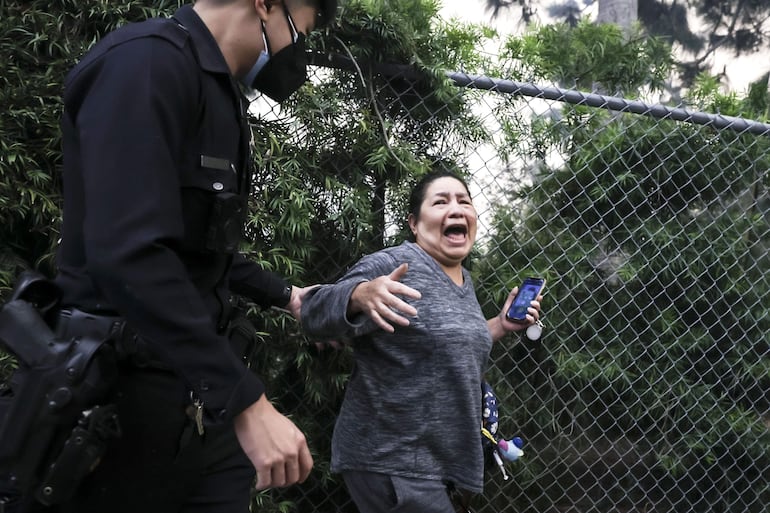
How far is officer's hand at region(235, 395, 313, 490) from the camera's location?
1592mm

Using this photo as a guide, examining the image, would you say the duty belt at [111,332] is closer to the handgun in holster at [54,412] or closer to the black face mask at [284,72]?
the handgun in holster at [54,412]

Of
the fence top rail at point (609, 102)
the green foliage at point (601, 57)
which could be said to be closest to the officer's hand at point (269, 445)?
the fence top rail at point (609, 102)

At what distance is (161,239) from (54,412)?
0.38 metres

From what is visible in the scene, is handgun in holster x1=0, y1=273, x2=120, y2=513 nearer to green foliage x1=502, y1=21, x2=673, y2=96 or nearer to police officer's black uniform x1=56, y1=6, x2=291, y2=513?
police officer's black uniform x1=56, y1=6, x2=291, y2=513

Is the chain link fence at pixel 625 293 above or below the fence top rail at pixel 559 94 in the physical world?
below

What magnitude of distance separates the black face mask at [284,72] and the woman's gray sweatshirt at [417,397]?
84 cm

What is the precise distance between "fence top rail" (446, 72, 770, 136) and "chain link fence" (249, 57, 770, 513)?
1cm

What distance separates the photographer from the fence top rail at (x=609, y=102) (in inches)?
140

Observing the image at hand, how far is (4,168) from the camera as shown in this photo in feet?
9.25

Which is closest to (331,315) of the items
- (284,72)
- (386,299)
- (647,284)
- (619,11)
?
(386,299)

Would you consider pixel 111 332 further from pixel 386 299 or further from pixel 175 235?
pixel 386 299

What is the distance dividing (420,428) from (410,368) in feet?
0.66

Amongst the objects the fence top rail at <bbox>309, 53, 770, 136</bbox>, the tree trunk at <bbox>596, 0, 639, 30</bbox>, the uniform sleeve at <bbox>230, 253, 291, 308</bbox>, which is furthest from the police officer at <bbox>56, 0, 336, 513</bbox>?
the tree trunk at <bbox>596, 0, 639, 30</bbox>

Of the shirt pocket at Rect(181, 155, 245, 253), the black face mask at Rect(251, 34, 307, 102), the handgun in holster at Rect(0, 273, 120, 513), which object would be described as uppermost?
the black face mask at Rect(251, 34, 307, 102)
